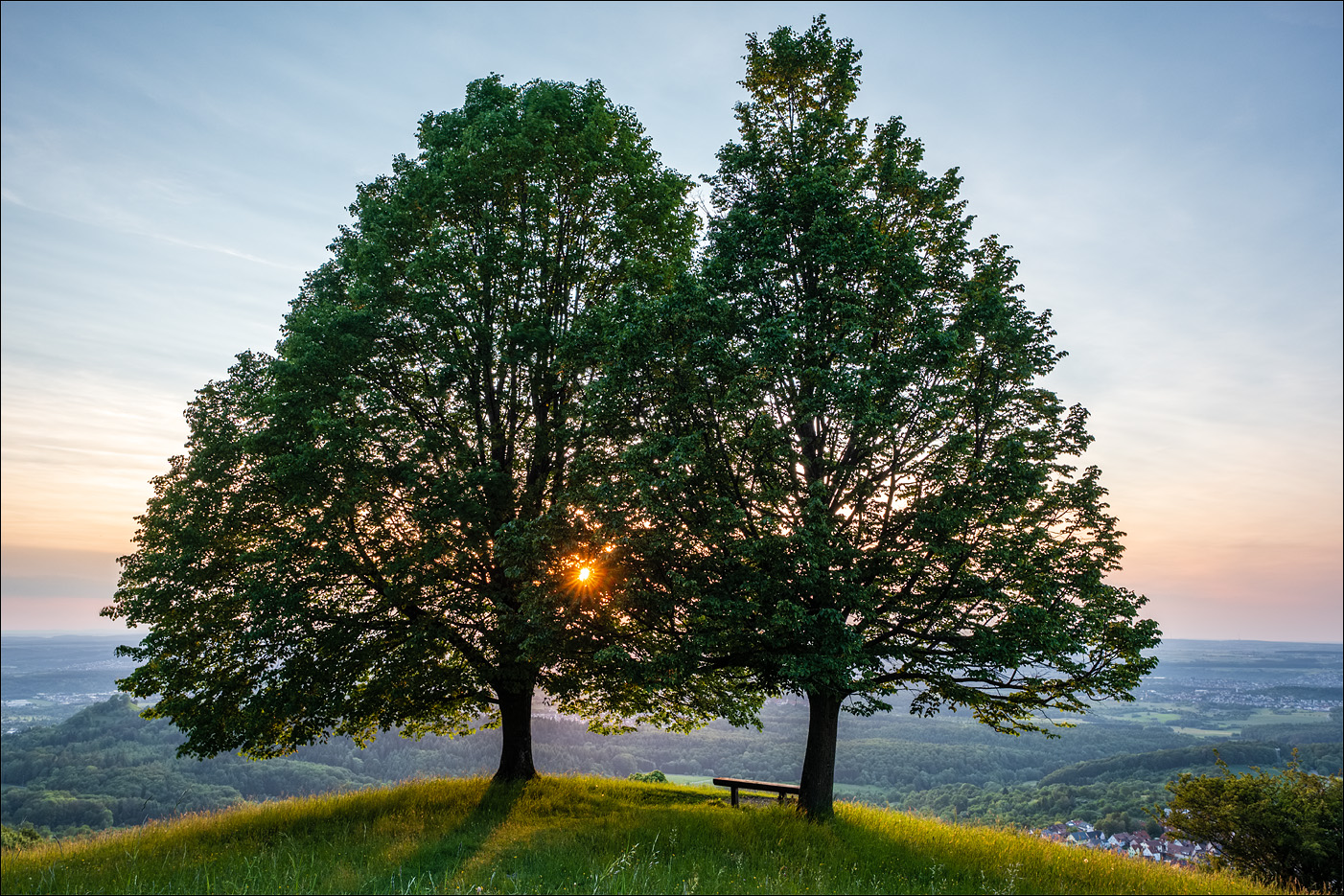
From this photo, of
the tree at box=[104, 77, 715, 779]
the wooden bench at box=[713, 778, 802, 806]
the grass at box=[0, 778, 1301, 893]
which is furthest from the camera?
the wooden bench at box=[713, 778, 802, 806]

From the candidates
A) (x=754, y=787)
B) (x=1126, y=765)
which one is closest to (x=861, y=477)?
(x=754, y=787)

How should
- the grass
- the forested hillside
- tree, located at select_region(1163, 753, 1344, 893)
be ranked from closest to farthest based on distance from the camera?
the grass, tree, located at select_region(1163, 753, 1344, 893), the forested hillside

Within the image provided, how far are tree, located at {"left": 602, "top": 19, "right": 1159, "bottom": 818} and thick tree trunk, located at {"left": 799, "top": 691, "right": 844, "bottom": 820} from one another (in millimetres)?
46

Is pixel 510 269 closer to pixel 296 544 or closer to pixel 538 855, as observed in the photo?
pixel 296 544

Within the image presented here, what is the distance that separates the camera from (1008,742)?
89.1m

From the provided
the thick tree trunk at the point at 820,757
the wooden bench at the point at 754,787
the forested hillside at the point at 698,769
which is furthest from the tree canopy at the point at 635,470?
the forested hillside at the point at 698,769

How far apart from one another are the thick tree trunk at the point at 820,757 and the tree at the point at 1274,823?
19211mm

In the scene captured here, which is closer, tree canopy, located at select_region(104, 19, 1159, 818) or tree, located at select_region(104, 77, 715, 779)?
tree canopy, located at select_region(104, 19, 1159, 818)

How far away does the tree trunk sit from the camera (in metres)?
16.2

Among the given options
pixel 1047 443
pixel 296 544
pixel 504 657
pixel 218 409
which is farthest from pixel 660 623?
pixel 218 409

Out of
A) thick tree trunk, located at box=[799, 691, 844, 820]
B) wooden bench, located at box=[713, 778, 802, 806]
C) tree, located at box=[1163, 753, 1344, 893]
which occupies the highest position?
thick tree trunk, located at box=[799, 691, 844, 820]

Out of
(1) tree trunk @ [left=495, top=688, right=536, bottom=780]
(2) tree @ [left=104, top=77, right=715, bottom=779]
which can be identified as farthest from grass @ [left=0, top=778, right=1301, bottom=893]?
(2) tree @ [left=104, top=77, right=715, bottom=779]

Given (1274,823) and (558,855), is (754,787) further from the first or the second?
(1274,823)

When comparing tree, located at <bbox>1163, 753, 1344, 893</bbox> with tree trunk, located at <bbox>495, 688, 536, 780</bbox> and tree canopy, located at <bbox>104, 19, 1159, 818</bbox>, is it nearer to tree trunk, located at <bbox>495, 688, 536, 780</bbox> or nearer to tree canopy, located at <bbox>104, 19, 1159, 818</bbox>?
tree canopy, located at <bbox>104, 19, 1159, 818</bbox>
